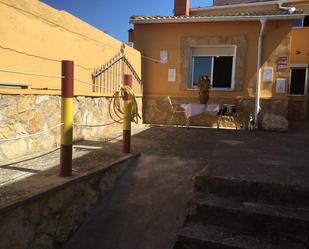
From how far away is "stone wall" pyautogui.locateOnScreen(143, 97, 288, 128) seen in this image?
9062mm

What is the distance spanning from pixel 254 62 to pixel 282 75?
2.96 feet

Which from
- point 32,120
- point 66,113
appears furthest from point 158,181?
point 32,120

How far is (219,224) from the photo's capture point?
2.84 meters

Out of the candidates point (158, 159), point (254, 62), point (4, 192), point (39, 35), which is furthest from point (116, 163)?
point (254, 62)

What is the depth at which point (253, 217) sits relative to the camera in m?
2.73

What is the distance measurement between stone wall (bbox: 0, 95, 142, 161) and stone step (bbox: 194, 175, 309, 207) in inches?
91.5

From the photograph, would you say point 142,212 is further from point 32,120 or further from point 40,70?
point 40,70

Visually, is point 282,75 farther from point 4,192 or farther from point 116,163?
point 4,192

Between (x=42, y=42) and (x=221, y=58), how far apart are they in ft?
20.7

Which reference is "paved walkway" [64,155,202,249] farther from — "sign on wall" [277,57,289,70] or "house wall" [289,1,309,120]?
"house wall" [289,1,309,120]

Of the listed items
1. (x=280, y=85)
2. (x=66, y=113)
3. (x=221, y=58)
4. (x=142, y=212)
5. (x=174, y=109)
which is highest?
(x=221, y=58)

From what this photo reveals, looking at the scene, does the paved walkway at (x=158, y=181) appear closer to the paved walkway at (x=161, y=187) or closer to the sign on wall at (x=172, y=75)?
the paved walkway at (x=161, y=187)

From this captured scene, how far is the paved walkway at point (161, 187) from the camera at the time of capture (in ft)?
9.70

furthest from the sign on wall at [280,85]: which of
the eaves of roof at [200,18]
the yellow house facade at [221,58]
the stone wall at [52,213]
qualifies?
the stone wall at [52,213]
